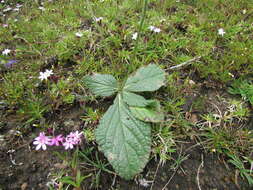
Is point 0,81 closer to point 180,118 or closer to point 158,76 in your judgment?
point 158,76

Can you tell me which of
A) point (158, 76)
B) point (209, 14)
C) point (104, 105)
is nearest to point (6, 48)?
point (104, 105)

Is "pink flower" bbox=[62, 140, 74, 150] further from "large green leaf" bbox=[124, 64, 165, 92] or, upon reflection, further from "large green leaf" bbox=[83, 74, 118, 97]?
"large green leaf" bbox=[124, 64, 165, 92]

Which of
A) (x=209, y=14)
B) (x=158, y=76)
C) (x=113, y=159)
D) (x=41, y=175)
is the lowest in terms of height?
(x=41, y=175)

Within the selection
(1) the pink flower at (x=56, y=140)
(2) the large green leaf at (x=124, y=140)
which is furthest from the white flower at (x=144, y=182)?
(1) the pink flower at (x=56, y=140)

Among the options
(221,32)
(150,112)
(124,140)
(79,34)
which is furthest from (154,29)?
(124,140)

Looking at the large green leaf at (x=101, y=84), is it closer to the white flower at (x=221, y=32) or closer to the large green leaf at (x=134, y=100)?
the large green leaf at (x=134, y=100)

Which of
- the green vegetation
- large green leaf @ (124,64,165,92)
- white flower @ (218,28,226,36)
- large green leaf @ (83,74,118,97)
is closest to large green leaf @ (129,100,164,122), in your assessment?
the green vegetation
